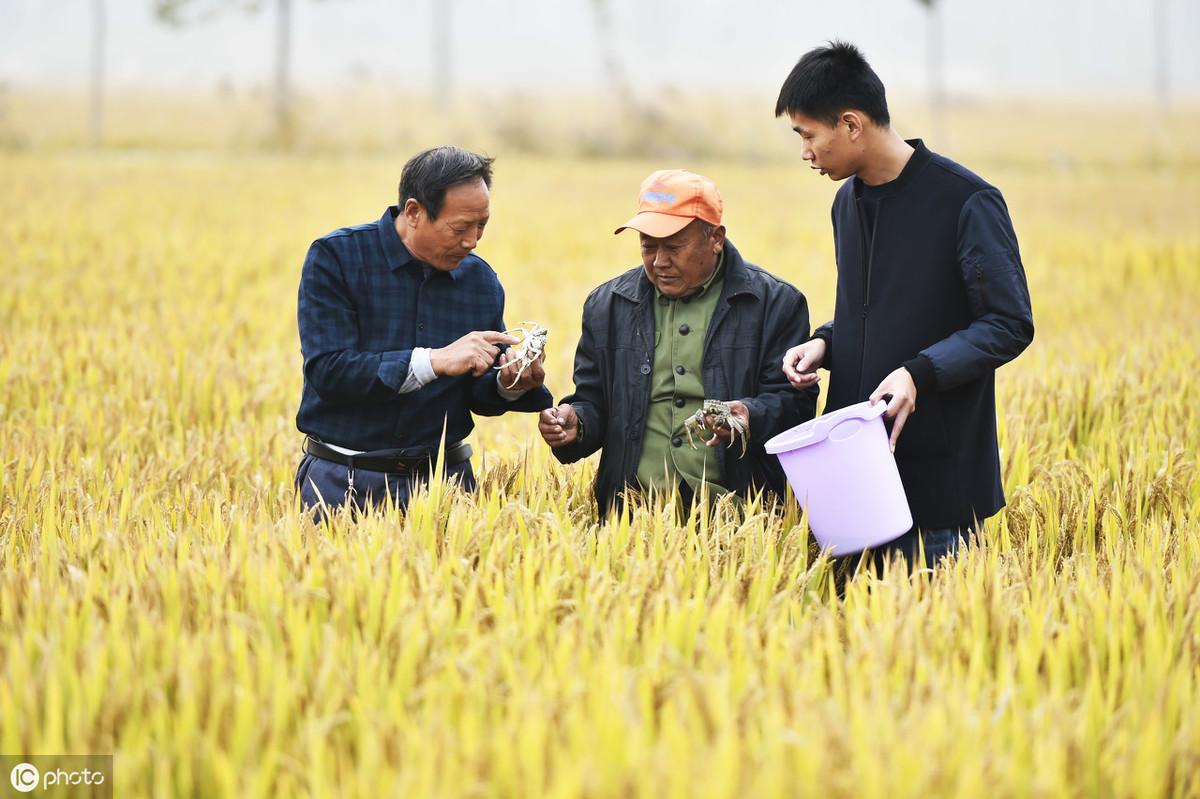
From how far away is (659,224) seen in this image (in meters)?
2.83

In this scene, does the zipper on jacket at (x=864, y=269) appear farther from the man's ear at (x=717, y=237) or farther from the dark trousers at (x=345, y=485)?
the dark trousers at (x=345, y=485)

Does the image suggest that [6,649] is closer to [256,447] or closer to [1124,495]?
[256,447]

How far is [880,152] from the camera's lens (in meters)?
2.79

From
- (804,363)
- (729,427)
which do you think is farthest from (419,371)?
(804,363)

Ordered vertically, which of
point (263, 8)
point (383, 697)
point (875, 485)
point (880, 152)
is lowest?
point (383, 697)

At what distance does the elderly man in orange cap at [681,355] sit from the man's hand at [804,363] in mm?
82

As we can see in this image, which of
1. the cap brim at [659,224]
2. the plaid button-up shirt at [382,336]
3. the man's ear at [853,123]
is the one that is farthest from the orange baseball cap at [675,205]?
the plaid button-up shirt at [382,336]

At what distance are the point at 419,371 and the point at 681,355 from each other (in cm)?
67

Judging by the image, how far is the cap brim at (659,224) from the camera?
2.80 meters

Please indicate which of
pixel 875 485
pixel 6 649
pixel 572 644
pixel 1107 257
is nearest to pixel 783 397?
pixel 875 485

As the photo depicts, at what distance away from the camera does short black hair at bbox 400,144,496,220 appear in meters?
2.87

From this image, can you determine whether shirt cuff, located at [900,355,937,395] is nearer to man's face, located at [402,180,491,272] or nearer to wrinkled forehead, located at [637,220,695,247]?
wrinkled forehead, located at [637,220,695,247]

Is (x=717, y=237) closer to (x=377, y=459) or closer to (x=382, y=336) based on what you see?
(x=382, y=336)

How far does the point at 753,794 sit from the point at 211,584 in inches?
48.1
